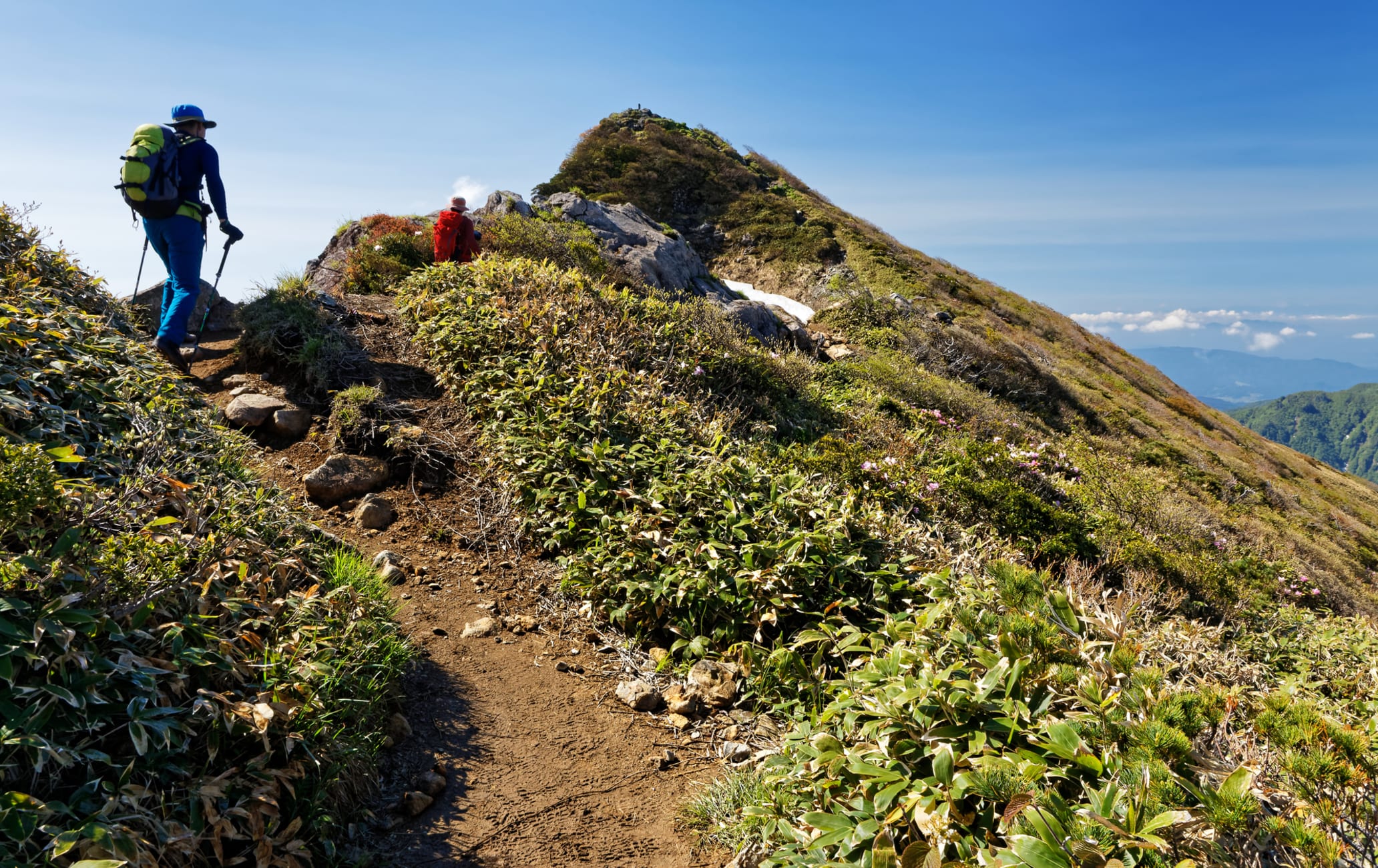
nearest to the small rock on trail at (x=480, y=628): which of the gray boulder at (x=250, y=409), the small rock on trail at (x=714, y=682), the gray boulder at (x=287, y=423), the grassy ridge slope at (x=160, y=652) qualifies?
the grassy ridge slope at (x=160, y=652)

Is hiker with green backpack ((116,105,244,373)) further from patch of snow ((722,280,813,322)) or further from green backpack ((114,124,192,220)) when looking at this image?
patch of snow ((722,280,813,322))

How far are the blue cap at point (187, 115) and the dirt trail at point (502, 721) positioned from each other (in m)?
3.16

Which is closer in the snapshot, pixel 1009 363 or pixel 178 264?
pixel 178 264

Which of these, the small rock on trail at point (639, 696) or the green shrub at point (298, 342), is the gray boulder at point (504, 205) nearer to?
the green shrub at point (298, 342)

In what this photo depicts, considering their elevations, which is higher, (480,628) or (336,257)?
(336,257)

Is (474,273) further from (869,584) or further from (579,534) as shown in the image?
(869,584)

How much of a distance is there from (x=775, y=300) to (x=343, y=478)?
51.7 ft

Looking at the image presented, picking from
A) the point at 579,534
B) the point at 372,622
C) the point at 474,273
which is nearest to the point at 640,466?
the point at 579,534

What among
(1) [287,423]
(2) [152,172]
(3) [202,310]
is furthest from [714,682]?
(3) [202,310]

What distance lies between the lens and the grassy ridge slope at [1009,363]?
40.9 ft

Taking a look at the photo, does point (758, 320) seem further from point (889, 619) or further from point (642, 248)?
point (889, 619)

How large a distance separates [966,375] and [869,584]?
1373 centimetres

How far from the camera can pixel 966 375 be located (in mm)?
17000

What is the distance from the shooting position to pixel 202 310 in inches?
332
